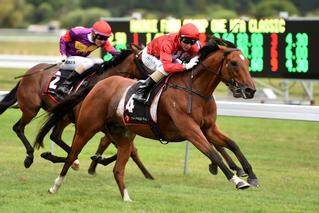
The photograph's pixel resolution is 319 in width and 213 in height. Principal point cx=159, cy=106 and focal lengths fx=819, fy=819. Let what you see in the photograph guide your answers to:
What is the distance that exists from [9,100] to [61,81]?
1150 millimetres

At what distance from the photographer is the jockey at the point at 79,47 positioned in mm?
10109

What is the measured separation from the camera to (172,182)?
388 inches

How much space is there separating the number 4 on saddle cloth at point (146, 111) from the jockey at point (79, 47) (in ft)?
6.40

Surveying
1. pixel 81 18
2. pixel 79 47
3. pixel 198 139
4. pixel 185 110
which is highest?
pixel 185 110

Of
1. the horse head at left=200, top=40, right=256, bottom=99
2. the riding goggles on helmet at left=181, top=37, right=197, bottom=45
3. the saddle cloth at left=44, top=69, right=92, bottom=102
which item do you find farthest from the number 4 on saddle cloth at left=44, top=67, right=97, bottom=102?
the horse head at left=200, top=40, right=256, bottom=99

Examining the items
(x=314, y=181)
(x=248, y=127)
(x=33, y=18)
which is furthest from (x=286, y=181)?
(x=33, y=18)

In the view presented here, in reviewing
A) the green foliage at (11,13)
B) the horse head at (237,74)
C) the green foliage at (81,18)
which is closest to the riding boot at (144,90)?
the horse head at (237,74)

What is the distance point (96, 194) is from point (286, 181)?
2.77 metres

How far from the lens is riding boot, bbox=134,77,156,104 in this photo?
824cm

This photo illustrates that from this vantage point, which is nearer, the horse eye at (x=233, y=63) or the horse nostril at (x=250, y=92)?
the horse nostril at (x=250, y=92)

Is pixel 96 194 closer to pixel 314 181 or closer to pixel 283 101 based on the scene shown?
pixel 314 181

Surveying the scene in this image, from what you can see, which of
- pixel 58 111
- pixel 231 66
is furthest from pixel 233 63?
pixel 58 111

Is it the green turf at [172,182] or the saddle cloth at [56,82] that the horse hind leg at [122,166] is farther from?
the saddle cloth at [56,82]

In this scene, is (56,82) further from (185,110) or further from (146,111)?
(185,110)
